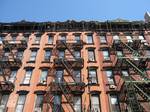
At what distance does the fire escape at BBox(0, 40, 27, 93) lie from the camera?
22.8 metres

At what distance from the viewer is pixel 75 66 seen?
24.9m

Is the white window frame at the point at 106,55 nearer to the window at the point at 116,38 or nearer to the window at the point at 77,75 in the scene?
the window at the point at 116,38

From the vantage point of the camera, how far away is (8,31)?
30969 millimetres

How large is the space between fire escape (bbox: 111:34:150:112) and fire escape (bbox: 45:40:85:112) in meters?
4.03

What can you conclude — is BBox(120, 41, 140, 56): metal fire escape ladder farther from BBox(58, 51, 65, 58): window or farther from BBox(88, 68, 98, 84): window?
BBox(58, 51, 65, 58): window

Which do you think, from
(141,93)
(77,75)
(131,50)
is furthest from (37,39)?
(141,93)

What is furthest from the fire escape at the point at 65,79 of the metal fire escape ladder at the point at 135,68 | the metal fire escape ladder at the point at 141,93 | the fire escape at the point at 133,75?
the metal fire escape ladder at the point at 141,93

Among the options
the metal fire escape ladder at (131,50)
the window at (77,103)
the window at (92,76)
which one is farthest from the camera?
the metal fire escape ladder at (131,50)

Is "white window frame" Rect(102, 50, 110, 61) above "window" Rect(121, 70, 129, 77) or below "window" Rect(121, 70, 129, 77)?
above

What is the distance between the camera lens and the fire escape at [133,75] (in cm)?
2055

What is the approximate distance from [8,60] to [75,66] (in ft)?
24.5

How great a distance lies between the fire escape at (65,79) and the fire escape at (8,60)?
12.6ft

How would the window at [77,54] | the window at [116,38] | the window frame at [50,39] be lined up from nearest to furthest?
the window at [77,54], the window at [116,38], the window frame at [50,39]

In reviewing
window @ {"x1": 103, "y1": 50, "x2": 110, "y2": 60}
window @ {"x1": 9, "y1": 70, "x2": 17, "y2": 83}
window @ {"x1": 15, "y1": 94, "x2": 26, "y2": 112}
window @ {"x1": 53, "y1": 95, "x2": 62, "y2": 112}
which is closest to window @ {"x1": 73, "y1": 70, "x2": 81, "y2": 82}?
window @ {"x1": 53, "y1": 95, "x2": 62, "y2": 112}
